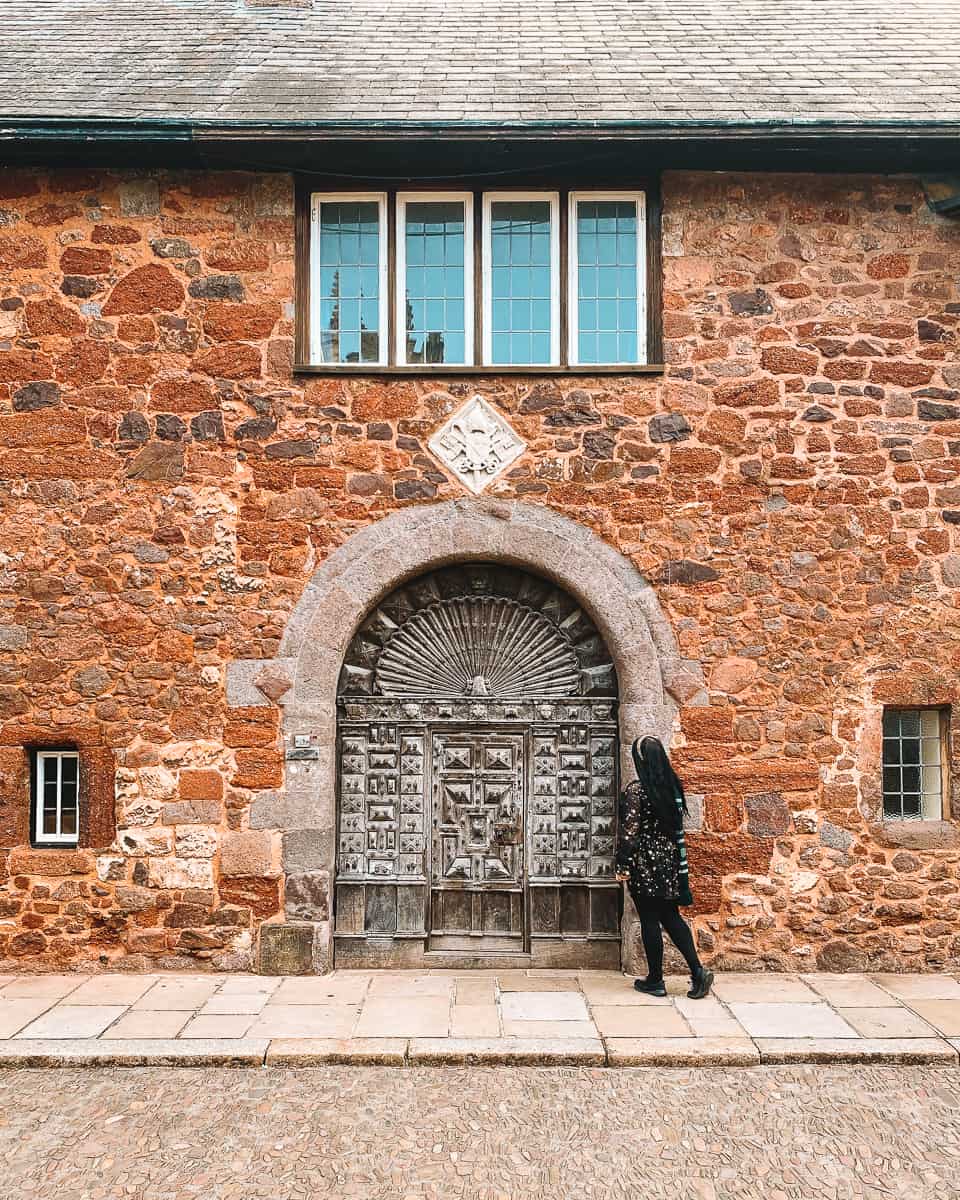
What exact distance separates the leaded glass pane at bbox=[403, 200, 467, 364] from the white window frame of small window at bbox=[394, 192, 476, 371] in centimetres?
2

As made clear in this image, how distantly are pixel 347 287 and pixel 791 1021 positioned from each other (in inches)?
220

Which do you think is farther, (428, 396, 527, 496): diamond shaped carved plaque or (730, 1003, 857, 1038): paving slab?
(428, 396, 527, 496): diamond shaped carved plaque

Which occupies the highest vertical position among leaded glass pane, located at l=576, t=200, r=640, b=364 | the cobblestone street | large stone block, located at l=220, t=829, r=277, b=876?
leaded glass pane, located at l=576, t=200, r=640, b=364

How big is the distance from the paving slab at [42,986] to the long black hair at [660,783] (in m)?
3.89

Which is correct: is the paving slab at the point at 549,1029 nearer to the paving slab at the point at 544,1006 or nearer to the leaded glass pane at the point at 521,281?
the paving slab at the point at 544,1006

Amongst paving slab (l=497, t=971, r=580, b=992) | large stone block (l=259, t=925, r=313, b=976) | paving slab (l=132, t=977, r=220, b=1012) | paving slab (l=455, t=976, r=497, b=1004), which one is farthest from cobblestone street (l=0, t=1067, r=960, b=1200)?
large stone block (l=259, t=925, r=313, b=976)

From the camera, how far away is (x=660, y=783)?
216 inches

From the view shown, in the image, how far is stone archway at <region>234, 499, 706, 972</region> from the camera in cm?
604

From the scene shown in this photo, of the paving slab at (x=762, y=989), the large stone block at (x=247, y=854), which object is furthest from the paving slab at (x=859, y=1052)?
the large stone block at (x=247, y=854)

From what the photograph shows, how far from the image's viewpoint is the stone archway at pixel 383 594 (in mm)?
6039

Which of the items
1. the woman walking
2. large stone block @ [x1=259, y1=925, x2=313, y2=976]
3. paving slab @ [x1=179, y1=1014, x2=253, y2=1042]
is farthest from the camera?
large stone block @ [x1=259, y1=925, x2=313, y2=976]

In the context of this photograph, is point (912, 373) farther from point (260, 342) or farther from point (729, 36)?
point (260, 342)

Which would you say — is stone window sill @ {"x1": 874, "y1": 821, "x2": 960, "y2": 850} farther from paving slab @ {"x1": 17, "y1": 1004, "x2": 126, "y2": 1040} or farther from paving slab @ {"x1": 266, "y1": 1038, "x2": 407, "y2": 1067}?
paving slab @ {"x1": 17, "y1": 1004, "x2": 126, "y2": 1040}

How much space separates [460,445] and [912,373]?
10.6 feet
